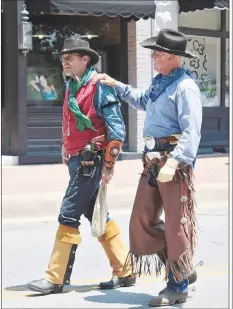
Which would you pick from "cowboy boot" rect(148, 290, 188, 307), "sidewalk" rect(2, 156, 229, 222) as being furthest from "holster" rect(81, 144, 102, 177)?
"sidewalk" rect(2, 156, 229, 222)

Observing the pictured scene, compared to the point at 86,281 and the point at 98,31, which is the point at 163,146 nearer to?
the point at 86,281

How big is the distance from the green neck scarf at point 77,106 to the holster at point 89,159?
0.16m

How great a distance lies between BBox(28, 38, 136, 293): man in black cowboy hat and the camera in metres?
5.39

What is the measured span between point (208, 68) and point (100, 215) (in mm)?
12077

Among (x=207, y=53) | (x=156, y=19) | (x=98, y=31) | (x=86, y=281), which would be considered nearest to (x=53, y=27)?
(x=98, y=31)

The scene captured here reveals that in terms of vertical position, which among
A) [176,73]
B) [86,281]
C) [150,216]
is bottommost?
[86,281]

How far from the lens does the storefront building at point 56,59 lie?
13461mm

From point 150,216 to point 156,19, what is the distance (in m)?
10.1

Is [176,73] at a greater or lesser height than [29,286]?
greater

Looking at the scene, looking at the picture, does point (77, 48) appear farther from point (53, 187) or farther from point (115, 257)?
point (53, 187)

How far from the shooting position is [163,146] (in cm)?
505

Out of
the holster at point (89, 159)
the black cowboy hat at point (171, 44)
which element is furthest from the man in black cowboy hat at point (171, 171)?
the holster at point (89, 159)

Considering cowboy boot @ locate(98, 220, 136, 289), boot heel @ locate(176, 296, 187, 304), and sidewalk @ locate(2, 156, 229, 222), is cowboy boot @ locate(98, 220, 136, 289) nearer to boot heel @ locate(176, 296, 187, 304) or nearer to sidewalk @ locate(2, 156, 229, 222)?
boot heel @ locate(176, 296, 187, 304)

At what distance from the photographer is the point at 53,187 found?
11273 millimetres
